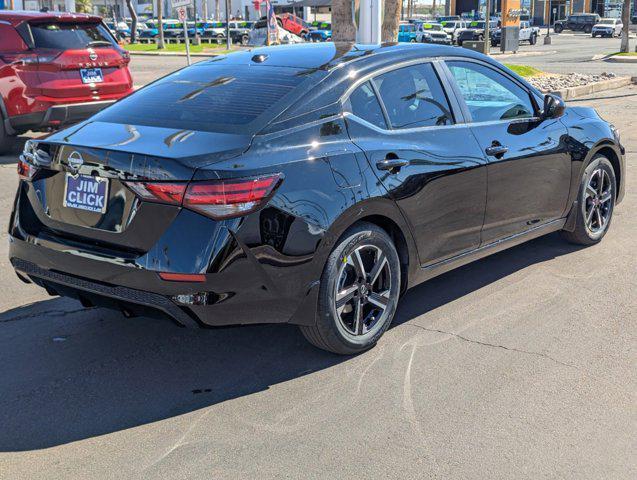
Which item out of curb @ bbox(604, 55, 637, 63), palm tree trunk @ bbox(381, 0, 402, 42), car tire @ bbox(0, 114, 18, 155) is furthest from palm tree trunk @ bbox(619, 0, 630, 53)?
Answer: car tire @ bbox(0, 114, 18, 155)

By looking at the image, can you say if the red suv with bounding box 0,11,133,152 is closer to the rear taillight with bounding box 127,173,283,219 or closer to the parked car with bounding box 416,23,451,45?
the rear taillight with bounding box 127,173,283,219

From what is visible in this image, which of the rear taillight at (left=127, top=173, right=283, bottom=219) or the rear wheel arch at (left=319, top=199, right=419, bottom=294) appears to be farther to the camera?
the rear wheel arch at (left=319, top=199, right=419, bottom=294)

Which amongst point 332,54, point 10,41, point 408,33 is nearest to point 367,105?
point 332,54

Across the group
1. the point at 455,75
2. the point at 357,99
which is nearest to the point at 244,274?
the point at 357,99

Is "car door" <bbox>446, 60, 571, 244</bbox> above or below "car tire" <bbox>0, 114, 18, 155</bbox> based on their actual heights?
above

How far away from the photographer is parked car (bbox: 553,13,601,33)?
76144 millimetres

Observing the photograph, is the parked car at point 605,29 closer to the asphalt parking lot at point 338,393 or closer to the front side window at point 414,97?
the asphalt parking lot at point 338,393

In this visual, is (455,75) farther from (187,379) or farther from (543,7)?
(543,7)

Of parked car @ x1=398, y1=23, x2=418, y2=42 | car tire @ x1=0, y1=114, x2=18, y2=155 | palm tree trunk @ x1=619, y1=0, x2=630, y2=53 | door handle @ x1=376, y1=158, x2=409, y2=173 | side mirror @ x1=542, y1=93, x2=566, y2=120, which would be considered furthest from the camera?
parked car @ x1=398, y1=23, x2=418, y2=42

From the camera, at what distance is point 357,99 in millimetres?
4543

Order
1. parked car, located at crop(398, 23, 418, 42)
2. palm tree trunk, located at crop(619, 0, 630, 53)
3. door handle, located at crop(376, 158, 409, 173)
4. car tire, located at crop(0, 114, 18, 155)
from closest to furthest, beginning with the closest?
door handle, located at crop(376, 158, 409, 173) → car tire, located at crop(0, 114, 18, 155) → palm tree trunk, located at crop(619, 0, 630, 53) → parked car, located at crop(398, 23, 418, 42)

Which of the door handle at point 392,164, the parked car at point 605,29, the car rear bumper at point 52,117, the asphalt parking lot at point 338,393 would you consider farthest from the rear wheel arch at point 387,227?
the parked car at point 605,29

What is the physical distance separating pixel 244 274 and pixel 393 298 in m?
1.09

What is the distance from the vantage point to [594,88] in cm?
1941
